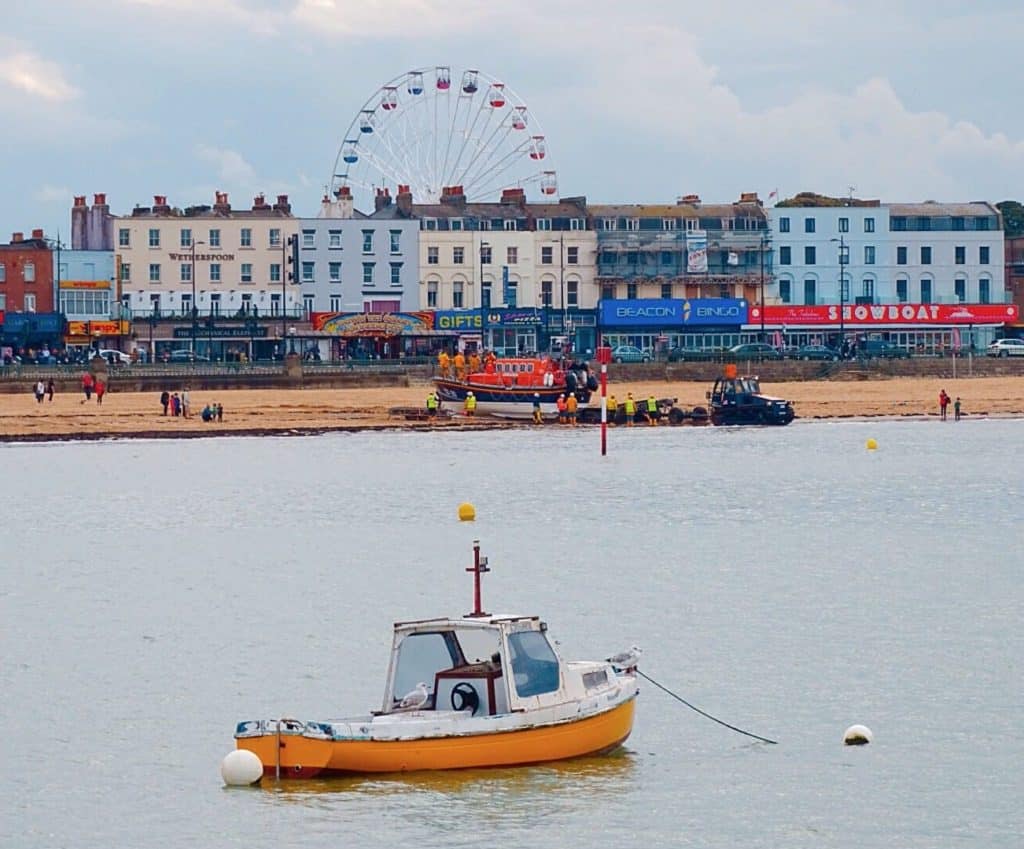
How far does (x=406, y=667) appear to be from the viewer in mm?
21078

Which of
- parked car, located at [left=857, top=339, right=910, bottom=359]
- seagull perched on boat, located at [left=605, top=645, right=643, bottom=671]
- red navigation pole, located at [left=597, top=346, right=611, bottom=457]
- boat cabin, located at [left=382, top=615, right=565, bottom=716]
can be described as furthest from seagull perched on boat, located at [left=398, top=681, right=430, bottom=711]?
parked car, located at [left=857, top=339, right=910, bottom=359]

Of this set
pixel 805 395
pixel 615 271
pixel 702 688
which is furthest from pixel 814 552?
pixel 615 271

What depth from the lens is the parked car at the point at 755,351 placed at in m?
104

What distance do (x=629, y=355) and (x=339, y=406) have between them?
1001 inches

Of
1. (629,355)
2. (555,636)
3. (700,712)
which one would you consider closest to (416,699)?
(700,712)

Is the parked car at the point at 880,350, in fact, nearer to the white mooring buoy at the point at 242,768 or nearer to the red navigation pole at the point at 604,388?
the red navigation pole at the point at 604,388

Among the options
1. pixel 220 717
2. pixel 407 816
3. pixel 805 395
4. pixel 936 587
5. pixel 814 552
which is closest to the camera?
pixel 407 816

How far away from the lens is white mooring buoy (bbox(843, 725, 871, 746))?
75.3 ft

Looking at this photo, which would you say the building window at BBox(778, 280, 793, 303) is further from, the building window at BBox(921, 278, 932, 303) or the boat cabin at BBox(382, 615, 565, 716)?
the boat cabin at BBox(382, 615, 565, 716)

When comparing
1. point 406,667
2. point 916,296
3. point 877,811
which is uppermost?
point 916,296

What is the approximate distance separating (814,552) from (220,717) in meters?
19.1

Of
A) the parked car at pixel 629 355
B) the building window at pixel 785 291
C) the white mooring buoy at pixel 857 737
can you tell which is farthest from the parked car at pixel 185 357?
the white mooring buoy at pixel 857 737

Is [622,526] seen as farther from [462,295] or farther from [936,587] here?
[462,295]

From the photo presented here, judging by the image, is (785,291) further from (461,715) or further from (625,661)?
(461,715)
